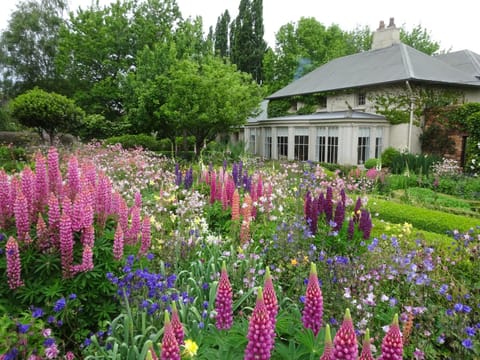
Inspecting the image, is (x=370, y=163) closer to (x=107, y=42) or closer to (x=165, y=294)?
(x=165, y=294)

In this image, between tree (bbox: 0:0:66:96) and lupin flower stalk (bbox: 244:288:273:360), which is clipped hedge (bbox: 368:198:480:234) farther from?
Result: tree (bbox: 0:0:66:96)

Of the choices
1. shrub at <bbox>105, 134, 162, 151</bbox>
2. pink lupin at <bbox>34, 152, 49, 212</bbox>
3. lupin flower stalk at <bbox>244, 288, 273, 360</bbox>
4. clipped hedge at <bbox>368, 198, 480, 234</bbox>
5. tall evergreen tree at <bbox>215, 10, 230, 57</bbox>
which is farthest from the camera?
tall evergreen tree at <bbox>215, 10, 230, 57</bbox>

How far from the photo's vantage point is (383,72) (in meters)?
20.5

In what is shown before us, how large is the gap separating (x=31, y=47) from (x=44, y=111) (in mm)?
20033

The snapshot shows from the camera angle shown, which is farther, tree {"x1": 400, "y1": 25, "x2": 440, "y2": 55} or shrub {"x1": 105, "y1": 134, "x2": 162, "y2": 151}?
tree {"x1": 400, "y1": 25, "x2": 440, "y2": 55}

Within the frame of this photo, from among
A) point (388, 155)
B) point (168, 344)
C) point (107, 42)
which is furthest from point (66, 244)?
point (107, 42)

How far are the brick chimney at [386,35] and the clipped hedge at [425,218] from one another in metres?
18.7

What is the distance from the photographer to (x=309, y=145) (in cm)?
2108

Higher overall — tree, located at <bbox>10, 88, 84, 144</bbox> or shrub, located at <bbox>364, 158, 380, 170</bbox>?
tree, located at <bbox>10, 88, 84, 144</bbox>

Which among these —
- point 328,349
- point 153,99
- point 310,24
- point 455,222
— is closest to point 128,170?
point 455,222

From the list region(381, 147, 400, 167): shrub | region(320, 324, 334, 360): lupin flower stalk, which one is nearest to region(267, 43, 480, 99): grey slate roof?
region(381, 147, 400, 167): shrub

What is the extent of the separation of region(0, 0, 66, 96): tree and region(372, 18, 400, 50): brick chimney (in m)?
25.8

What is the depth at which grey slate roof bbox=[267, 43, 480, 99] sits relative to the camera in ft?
62.7

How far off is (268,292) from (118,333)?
1.77 metres
